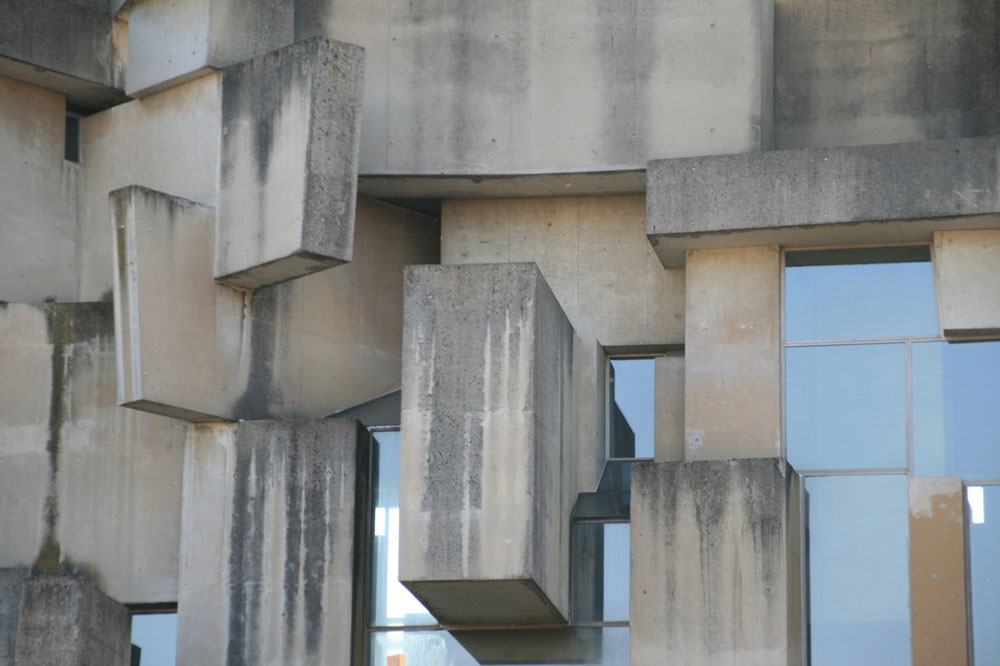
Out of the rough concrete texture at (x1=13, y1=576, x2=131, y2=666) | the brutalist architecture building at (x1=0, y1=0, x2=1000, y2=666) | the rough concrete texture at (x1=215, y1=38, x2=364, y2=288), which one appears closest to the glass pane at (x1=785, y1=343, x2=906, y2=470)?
the brutalist architecture building at (x1=0, y1=0, x2=1000, y2=666)

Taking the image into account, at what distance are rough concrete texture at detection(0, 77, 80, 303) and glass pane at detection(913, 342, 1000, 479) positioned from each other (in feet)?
32.6

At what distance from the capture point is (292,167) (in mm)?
25609

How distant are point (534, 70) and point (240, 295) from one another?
4271 millimetres

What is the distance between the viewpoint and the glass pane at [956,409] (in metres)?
25.1

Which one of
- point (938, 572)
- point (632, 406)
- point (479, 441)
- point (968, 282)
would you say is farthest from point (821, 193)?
point (479, 441)

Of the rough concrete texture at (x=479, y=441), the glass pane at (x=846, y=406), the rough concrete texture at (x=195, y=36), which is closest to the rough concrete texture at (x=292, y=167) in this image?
the rough concrete texture at (x=195, y=36)

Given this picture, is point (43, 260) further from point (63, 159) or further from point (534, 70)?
point (534, 70)

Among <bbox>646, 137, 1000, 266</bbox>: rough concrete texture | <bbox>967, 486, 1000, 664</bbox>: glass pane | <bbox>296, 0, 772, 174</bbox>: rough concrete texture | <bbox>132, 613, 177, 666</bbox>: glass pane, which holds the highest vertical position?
<bbox>296, 0, 772, 174</bbox>: rough concrete texture

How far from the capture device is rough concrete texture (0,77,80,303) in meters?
27.6

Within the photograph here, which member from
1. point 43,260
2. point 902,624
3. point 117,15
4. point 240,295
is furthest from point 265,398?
point 902,624

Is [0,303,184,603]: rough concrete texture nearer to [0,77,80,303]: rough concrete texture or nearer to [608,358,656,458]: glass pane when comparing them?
[0,77,80,303]: rough concrete texture

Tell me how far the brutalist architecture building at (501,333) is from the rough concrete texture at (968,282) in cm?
5

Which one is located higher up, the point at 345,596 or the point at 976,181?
the point at 976,181

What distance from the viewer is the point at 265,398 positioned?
88.1 ft
